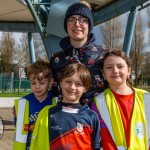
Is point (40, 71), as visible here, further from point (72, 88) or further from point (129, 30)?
point (129, 30)

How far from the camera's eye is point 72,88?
8.30 feet

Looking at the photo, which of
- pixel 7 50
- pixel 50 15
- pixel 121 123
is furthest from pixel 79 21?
pixel 7 50

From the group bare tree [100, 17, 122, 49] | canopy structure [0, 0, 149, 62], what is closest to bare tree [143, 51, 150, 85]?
bare tree [100, 17, 122, 49]

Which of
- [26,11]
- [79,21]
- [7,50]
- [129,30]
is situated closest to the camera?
[79,21]

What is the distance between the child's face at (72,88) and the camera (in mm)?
2545

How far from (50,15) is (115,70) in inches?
253

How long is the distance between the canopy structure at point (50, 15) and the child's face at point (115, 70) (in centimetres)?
544

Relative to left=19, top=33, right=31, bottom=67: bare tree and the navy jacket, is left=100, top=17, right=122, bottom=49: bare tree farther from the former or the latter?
the navy jacket

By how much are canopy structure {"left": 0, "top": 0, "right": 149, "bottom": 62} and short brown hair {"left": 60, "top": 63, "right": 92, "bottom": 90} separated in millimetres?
5506

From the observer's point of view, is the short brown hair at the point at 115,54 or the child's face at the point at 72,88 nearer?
the child's face at the point at 72,88

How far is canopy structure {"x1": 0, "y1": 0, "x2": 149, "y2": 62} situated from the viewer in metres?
8.61

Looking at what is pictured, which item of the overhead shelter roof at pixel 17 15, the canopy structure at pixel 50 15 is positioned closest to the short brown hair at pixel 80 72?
the canopy structure at pixel 50 15

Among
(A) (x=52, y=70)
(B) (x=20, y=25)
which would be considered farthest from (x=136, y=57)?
(A) (x=52, y=70)

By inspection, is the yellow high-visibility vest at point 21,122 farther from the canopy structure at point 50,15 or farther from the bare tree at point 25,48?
the bare tree at point 25,48
